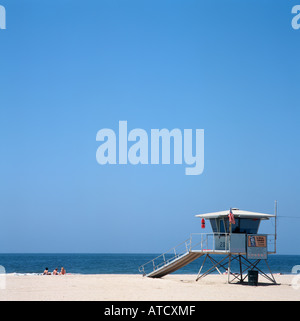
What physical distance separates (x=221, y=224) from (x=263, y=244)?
2.85m

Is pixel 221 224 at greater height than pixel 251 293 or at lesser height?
greater

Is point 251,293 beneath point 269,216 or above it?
beneath

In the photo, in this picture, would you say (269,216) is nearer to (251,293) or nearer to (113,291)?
(251,293)
